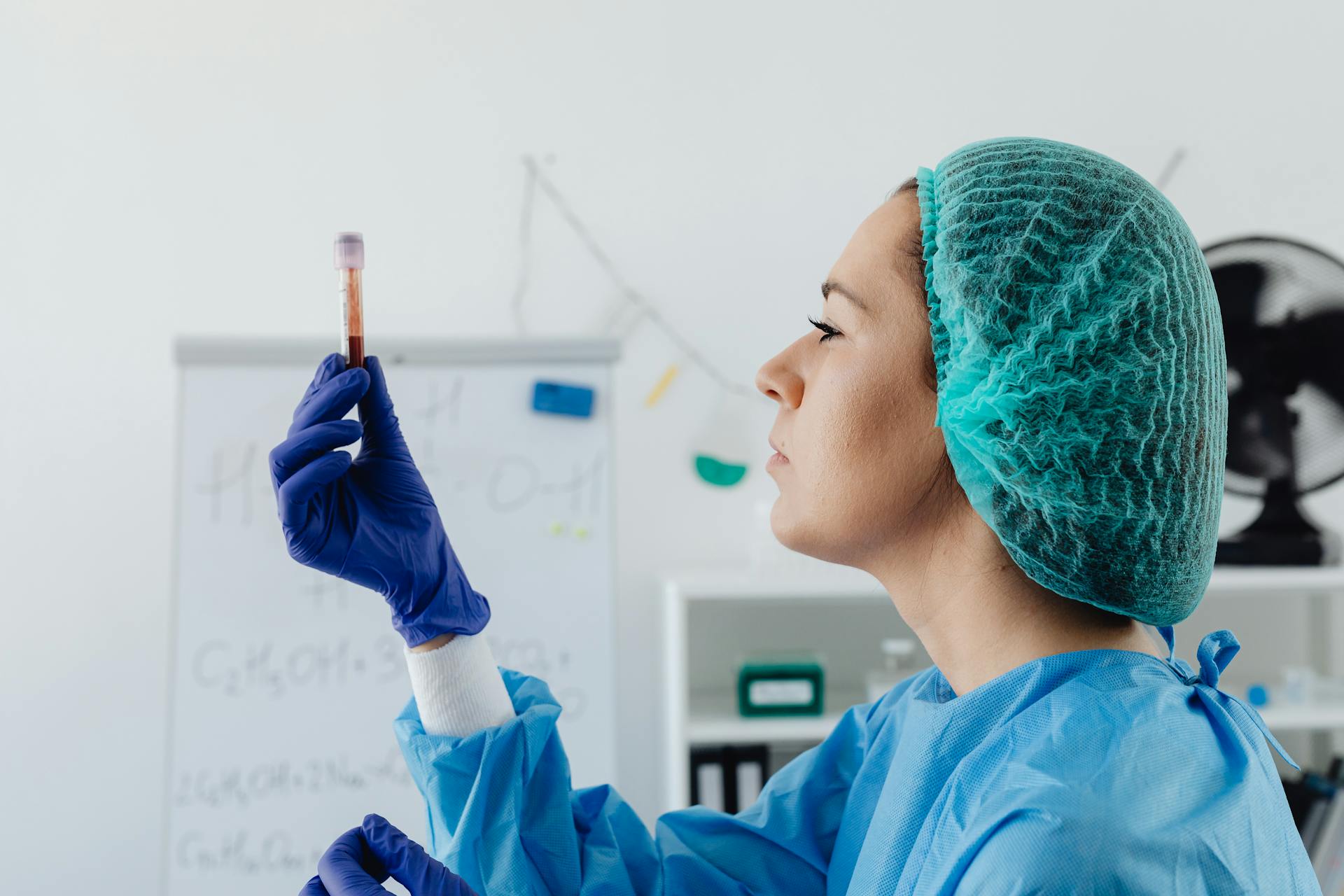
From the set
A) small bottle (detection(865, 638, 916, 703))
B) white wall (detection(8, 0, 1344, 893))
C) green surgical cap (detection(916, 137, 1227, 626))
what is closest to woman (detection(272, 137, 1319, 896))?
green surgical cap (detection(916, 137, 1227, 626))

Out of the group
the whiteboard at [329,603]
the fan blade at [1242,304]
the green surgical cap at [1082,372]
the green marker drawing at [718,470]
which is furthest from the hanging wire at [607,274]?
the green surgical cap at [1082,372]

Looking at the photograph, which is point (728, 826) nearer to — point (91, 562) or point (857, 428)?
point (857, 428)

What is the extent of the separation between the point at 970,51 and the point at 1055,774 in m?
2.09

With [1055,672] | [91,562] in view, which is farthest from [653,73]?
[1055,672]

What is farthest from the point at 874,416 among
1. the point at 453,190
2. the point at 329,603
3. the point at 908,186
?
the point at 453,190

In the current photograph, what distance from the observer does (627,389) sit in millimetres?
2383

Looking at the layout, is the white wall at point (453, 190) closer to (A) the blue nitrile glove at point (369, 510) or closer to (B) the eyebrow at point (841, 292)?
(A) the blue nitrile glove at point (369, 510)

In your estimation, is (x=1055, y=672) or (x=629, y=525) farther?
(x=629, y=525)

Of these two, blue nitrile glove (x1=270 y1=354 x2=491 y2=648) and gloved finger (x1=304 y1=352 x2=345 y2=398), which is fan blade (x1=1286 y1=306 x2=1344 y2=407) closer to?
blue nitrile glove (x1=270 y1=354 x2=491 y2=648)

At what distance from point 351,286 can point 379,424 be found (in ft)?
0.49

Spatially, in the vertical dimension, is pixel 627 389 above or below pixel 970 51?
below

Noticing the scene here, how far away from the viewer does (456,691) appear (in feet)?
3.31

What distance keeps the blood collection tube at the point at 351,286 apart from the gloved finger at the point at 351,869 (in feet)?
1.37

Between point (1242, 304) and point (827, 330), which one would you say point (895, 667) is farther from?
point (827, 330)
